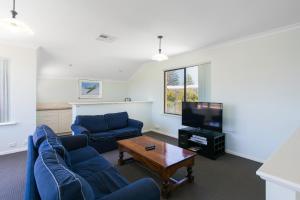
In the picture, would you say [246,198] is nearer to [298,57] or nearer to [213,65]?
[298,57]

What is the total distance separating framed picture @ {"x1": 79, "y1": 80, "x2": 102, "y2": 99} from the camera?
629cm

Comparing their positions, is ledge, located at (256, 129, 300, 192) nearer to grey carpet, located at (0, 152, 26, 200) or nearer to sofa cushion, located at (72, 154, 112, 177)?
sofa cushion, located at (72, 154, 112, 177)

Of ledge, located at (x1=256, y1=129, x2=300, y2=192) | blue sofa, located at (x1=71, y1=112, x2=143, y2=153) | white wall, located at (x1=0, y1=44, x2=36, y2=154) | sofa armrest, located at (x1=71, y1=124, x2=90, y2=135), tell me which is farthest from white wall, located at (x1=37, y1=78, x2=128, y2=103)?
ledge, located at (x1=256, y1=129, x2=300, y2=192)

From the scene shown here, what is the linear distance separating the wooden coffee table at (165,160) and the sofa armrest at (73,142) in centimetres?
67

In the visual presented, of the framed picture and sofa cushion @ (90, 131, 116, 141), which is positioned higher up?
the framed picture

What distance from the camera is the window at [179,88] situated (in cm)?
462

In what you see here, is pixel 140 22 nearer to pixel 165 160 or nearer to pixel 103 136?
pixel 165 160

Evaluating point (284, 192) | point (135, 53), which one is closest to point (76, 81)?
point (135, 53)

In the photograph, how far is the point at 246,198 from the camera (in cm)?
212

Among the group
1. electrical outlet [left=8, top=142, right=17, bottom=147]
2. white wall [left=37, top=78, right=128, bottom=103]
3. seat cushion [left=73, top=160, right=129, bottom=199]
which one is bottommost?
electrical outlet [left=8, top=142, right=17, bottom=147]

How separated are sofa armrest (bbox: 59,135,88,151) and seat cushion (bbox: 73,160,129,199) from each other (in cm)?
58

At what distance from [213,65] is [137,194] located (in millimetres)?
3615

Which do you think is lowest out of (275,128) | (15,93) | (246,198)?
(246,198)

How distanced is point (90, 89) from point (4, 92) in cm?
308
